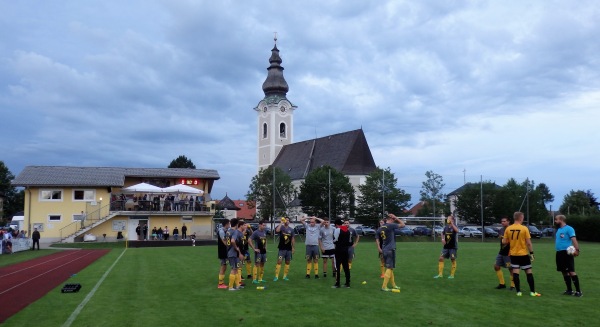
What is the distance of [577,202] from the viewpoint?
9919 cm

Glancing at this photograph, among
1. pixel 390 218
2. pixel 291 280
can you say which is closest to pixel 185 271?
pixel 291 280

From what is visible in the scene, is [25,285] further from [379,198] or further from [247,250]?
[379,198]

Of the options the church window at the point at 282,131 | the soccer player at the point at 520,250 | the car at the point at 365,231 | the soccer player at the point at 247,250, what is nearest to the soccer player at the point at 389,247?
the soccer player at the point at 520,250

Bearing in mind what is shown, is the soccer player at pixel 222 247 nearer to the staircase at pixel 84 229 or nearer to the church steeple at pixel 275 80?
the staircase at pixel 84 229

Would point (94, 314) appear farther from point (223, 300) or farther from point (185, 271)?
point (185, 271)

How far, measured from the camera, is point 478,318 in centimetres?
963

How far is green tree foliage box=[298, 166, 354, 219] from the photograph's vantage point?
69875mm

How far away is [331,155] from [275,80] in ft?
75.9

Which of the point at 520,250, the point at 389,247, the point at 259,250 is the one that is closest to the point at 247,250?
the point at 259,250

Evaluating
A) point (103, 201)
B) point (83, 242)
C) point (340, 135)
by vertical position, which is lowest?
point (83, 242)

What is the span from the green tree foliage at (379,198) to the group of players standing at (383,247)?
47.2 metres

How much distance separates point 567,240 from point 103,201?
45360 mm

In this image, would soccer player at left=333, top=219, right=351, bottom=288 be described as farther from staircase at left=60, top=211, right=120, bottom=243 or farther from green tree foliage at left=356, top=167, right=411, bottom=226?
green tree foliage at left=356, top=167, right=411, bottom=226

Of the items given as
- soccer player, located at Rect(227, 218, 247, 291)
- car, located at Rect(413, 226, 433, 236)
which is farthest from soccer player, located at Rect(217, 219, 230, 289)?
car, located at Rect(413, 226, 433, 236)
